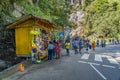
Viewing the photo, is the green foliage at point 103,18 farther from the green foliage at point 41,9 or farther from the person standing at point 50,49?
the person standing at point 50,49

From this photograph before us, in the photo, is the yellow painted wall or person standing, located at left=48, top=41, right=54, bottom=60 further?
person standing, located at left=48, top=41, right=54, bottom=60

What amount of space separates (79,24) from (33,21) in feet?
197

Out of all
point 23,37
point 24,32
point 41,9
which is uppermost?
point 41,9

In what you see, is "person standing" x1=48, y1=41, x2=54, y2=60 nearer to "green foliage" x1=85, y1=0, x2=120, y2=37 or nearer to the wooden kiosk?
the wooden kiosk

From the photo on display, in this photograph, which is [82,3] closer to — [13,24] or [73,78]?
[13,24]

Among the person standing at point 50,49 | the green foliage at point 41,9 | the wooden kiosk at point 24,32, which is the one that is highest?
the green foliage at point 41,9

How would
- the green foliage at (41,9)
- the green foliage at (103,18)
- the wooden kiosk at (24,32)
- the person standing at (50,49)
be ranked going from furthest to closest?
1. the green foliage at (103,18)
2. the person standing at (50,49)
3. the green foliage at (41,9)
4. the wooden kiosk at (24,32)

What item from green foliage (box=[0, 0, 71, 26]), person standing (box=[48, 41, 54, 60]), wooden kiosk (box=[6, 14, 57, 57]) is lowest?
person standing (box=[48, 41, 54, 60])

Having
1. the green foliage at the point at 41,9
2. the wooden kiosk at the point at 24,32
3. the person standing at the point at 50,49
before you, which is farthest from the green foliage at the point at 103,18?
the wooden kiosk at the point at 24,32

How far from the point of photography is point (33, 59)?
1020 inches

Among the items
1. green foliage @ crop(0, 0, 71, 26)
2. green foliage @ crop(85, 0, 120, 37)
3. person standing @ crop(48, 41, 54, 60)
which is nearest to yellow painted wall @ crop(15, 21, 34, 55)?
green foliage @ crop(0, 0, 71, 26)

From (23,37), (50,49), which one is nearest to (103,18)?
(50,49)

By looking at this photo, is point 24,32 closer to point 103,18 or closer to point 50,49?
point 50,49

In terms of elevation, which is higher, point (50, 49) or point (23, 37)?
point (23, 37)
